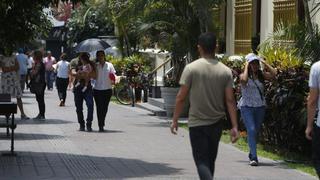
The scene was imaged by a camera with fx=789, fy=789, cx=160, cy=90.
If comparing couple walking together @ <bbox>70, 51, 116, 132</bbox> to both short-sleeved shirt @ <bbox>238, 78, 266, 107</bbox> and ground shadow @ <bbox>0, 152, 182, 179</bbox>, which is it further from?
short-sleeved shirt @ <bbox>238, 78, 266, 107</bbox>

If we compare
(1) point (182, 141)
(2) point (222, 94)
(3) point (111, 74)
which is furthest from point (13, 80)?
(2) point (222, 94)

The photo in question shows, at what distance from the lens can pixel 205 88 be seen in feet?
27.5

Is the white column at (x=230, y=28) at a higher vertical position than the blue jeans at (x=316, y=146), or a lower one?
higher

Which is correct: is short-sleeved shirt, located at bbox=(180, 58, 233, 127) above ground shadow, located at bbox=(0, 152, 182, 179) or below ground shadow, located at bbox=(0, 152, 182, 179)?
above

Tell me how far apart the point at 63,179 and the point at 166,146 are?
4784 millimetres

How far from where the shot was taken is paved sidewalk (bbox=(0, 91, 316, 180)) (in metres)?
11.3

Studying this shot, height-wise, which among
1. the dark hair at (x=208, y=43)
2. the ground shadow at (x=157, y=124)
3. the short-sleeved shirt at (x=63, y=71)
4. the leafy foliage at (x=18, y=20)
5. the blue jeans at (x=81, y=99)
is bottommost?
the ground shadow at (x=157, y=124)

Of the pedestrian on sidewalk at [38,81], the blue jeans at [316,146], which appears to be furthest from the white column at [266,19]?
the blue jeans at [316,146]

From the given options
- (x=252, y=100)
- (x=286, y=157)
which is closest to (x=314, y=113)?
(x=252, y=100)

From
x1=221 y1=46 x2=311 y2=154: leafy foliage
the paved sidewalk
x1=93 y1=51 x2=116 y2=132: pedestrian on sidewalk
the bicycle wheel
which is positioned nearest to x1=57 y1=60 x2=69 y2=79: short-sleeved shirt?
the bicycle wheel

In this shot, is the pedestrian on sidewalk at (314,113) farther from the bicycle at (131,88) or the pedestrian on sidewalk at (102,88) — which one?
the bicycle at (131,88)

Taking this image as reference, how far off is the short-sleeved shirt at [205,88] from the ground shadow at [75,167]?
113 inches

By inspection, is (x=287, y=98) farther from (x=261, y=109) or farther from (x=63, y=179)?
(x=63, y=179)

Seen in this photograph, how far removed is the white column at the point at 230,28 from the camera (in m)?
25.4
